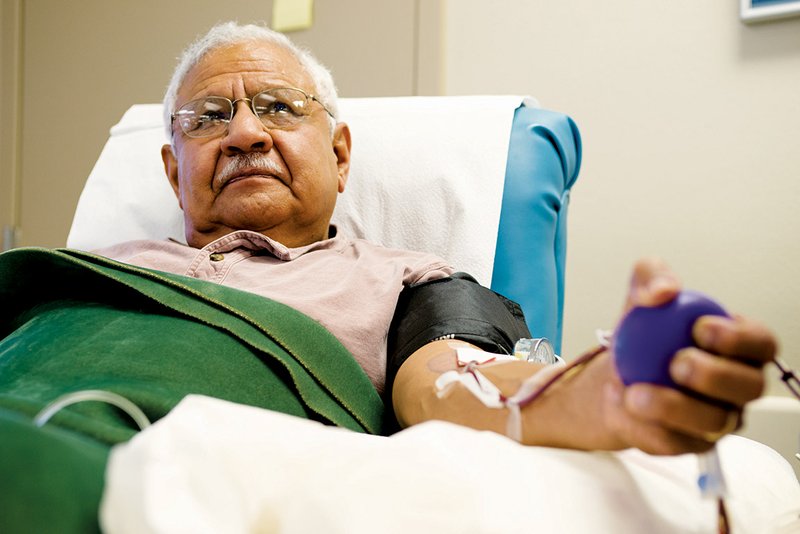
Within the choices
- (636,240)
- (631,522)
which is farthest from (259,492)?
(636,240)

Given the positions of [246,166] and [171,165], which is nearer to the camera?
[246,166]

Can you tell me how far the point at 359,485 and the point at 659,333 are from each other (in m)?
0.21

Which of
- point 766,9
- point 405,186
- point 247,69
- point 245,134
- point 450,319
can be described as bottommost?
point 450,319

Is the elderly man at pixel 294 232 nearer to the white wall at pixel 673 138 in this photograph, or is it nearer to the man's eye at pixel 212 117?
the man's eye at pixel 212 117

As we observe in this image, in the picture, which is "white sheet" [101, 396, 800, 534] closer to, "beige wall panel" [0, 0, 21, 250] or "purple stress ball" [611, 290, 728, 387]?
"purple stress ball" [611, 290, 728, 387]

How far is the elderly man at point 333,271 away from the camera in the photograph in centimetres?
45

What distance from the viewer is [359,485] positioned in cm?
43

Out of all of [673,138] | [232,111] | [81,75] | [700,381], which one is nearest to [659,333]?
[700,381]

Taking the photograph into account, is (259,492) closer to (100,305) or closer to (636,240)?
(100,305)

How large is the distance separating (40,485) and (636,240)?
1.60 metres

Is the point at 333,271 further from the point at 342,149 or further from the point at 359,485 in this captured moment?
the point at 359,485

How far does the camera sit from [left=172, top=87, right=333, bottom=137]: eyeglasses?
1273 millimetres

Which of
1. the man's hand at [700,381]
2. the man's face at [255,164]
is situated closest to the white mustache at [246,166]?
the man's face at [255,164]

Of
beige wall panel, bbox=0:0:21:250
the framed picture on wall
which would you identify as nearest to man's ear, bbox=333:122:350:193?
the framed picture on wall
